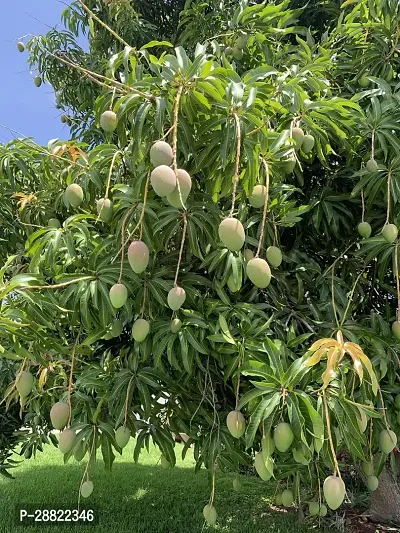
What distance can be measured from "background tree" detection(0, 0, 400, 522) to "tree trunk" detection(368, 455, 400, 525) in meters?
1.71

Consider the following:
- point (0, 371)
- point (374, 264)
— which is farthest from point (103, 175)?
point (0, 371)

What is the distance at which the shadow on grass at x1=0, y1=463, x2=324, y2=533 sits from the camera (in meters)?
3.40

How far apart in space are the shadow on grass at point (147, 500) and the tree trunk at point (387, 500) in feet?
1.50

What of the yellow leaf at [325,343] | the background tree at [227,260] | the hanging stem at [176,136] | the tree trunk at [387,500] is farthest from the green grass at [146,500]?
the hanging stem at [176,136]

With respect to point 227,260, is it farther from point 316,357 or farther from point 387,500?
point 387,500

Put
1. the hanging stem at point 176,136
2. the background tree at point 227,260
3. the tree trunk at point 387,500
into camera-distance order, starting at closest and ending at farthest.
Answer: the hanging stem at point 176,136, the background tree at point 227,260, the tree trunk at point 387,500

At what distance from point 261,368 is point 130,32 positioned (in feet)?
7.48

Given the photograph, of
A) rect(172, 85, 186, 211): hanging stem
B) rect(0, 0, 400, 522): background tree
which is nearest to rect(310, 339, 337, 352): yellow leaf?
rect(0, 0, 400, 522): background tree

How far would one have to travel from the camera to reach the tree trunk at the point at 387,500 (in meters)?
→ 3.15

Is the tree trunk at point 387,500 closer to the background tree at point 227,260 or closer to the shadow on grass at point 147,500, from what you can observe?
the shadow on grass at point 147,500

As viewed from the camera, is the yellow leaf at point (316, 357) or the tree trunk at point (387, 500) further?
the tree trunk at point (387, 500)

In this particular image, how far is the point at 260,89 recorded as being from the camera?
128 centimetres

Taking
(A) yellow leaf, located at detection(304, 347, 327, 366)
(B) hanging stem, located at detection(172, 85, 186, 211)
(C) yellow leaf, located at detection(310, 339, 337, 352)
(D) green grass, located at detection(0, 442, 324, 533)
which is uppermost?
(B) hanging stem, located at detection(172, 85, 186, 211)

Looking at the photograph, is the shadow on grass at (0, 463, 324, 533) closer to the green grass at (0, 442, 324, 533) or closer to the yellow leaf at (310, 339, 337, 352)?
the green grass at (0, 442, 324, 533)
